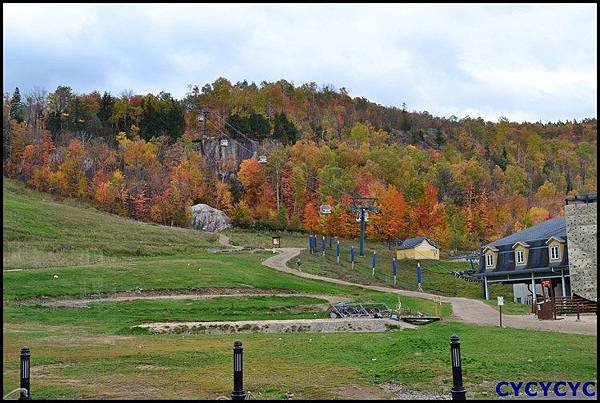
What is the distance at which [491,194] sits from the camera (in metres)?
124

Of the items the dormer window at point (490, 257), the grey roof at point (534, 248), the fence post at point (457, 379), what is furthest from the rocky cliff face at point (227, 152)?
the fence post at point (457, 379)

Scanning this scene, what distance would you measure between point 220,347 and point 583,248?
28763 millimetres

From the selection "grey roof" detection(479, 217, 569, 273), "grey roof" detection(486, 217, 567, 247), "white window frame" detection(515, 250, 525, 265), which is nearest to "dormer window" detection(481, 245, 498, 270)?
"grey roof" detection(479, 217, 569, 273)

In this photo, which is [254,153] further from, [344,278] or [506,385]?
[506,385]

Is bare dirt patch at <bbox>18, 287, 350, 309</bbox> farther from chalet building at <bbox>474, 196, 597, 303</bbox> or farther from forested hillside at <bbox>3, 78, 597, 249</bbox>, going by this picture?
forested hillside at <bbox>3, 78, 597, 249</bbox>

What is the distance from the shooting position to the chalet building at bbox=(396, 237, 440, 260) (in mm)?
73500

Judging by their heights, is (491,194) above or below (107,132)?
below

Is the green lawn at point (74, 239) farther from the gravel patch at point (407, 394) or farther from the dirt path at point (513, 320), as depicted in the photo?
the gravel patch at point (407, 394)

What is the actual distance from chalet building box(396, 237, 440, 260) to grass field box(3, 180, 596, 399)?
30286mm

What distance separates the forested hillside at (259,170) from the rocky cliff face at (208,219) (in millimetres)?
1764

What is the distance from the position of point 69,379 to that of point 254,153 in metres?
120

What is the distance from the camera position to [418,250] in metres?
73.6

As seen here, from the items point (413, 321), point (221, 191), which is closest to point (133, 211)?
point (221, 191)

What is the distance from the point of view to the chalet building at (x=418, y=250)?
241 feet
